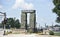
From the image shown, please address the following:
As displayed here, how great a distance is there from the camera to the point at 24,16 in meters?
86.3

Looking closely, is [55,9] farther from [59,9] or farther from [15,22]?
[15,22]

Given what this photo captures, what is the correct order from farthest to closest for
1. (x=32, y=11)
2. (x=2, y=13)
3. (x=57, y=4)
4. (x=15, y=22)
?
1. (x=15, y=22)
2. (x=32, y=11)
3. (x=2, y=13)
4. (x=57, y=4)

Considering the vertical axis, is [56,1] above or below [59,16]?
above

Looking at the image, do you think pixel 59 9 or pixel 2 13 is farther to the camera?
pixel 2 13

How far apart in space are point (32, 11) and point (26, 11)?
3.58 meters

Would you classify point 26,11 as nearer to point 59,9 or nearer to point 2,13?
point 2,13

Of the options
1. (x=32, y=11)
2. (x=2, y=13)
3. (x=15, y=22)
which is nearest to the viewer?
(x=2, y=13)

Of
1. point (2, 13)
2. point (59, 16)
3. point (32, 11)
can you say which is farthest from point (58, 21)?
point (32, 11)

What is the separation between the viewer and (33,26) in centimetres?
8881

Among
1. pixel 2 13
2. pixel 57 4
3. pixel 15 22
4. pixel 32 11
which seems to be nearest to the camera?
pixel 57 4

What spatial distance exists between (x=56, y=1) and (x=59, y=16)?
3179 mm

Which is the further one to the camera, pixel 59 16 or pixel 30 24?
pixel 30 24

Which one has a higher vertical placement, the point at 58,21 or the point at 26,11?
the point at 26,11

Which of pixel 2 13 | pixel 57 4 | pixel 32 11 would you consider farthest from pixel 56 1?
pixel 32 11
